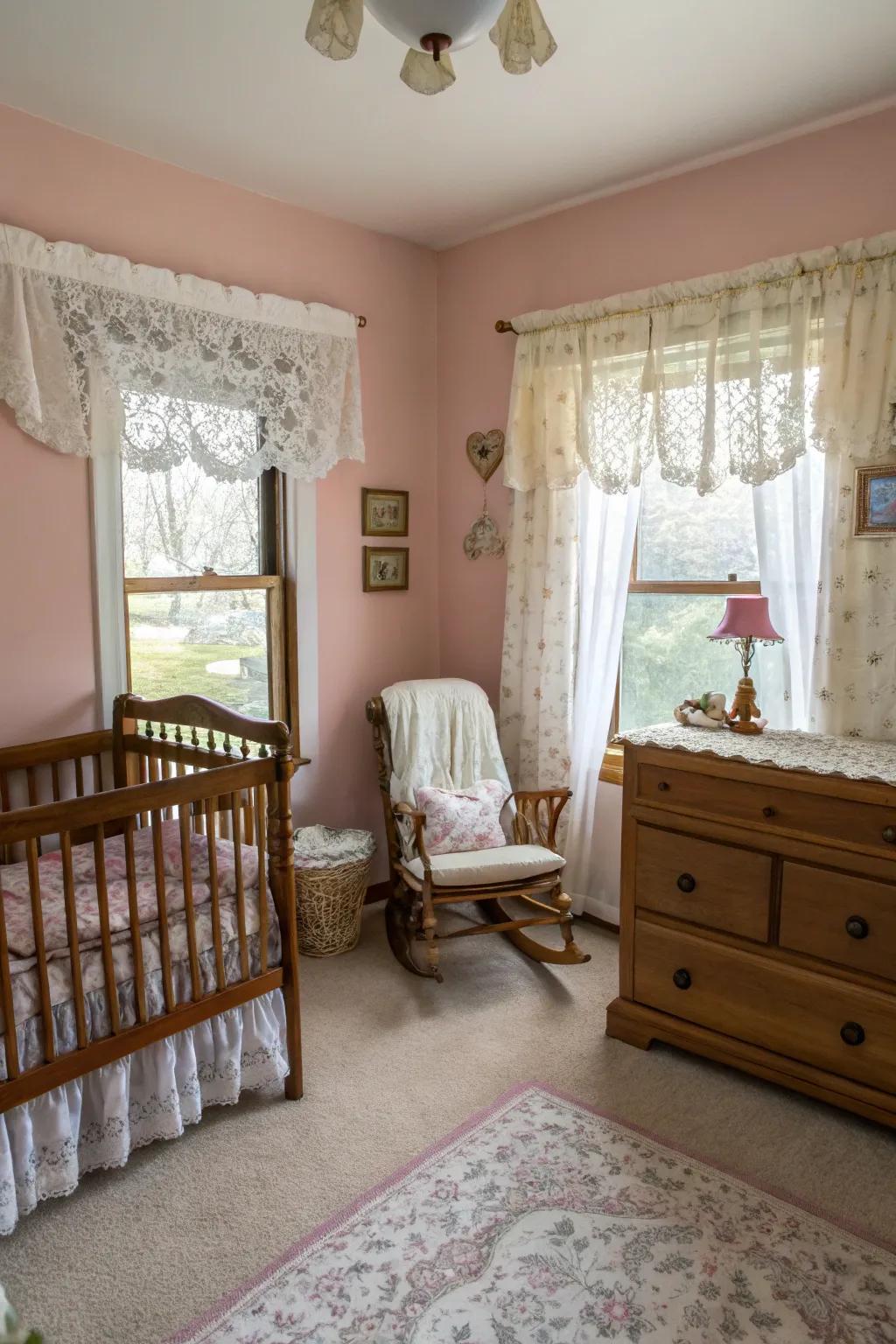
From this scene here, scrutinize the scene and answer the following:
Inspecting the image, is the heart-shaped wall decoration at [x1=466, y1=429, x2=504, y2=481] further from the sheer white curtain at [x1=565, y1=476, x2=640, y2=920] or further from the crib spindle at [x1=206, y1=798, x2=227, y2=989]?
the crib spindle at [x1=206, y1=798, x2=227, y2=989]

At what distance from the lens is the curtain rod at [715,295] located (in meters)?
2.57

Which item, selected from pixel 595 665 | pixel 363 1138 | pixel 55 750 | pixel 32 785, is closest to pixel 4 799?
pixel 32 785

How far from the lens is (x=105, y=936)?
1.95m

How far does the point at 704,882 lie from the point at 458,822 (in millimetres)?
945

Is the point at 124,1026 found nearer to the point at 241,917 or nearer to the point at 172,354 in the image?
the point at 241,917

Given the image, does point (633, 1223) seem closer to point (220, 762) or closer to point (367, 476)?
point (220, 762)

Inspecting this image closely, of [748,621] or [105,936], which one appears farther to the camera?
[748,621]

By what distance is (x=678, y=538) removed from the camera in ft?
10.7

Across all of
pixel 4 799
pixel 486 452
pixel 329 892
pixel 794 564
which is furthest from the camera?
pixel 486 452

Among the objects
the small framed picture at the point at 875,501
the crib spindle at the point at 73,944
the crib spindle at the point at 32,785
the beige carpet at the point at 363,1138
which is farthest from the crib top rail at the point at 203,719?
the small framed picture at the point at 875,501

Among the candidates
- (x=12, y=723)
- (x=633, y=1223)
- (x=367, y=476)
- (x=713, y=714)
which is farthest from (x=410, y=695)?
(x=633, y=1223)

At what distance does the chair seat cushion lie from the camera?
290 cm

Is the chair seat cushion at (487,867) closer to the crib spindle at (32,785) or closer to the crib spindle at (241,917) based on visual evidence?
the crib spindle at (241,917)

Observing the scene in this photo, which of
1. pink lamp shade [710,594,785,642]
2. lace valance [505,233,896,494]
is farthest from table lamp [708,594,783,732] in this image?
lace valance [505,233,896,494]
